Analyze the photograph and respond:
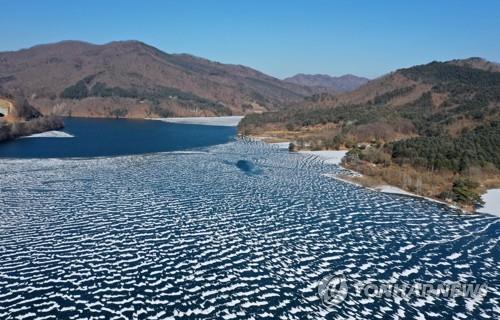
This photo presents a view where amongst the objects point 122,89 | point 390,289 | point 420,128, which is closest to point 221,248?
point 390,289

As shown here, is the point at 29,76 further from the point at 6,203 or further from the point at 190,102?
the point at 6,203

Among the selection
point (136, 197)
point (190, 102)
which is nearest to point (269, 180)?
point (136, 197)

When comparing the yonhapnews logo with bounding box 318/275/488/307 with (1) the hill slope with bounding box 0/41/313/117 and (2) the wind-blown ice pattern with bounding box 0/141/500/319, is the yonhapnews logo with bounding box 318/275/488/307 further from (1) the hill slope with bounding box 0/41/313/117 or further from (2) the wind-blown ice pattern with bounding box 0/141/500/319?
(1) the hill slope with bounding box 0/41/313/117

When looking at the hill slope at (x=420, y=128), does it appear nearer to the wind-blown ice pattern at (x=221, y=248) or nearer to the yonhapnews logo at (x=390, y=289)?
the wind-blown ice pattern at (x=221, y=248)

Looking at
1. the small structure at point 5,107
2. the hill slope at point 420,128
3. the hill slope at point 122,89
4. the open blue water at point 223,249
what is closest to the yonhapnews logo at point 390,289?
the open blue water at point 223,249

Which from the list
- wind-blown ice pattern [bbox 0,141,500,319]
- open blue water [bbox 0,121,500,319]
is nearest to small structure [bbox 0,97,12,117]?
wind-blown ice pattern [bbox 0,141,500,319]
